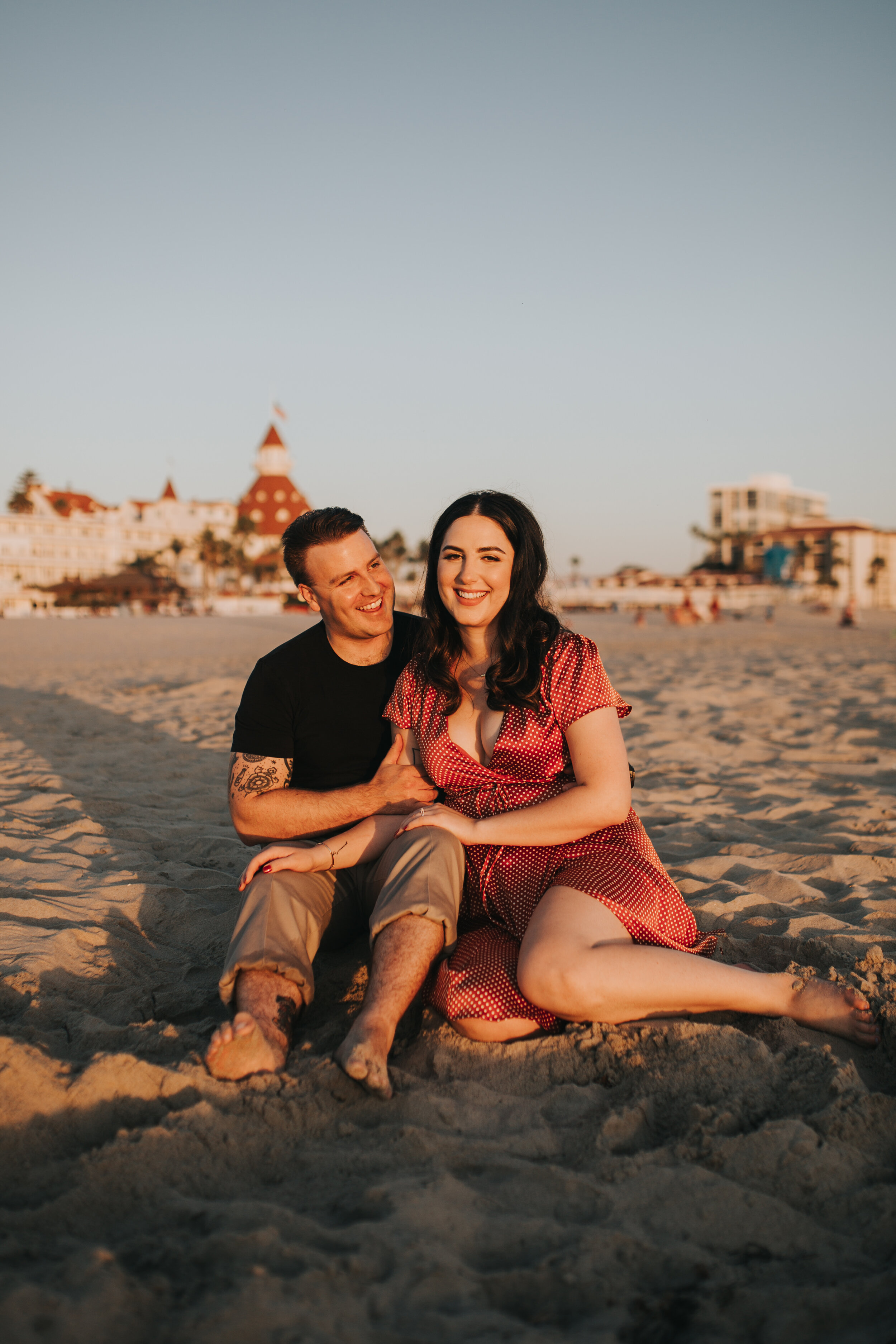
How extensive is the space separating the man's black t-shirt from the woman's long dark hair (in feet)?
1.02

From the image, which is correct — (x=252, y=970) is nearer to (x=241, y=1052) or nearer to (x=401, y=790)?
(x=241, y=1052)

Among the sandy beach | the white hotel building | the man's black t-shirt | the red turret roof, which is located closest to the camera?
the sandy beach

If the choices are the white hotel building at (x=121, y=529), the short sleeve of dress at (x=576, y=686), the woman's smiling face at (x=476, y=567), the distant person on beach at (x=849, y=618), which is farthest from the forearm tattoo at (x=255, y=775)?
the white hotel building at (x=121, y=529)

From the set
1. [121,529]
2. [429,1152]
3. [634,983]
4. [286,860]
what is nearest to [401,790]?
[286,860]

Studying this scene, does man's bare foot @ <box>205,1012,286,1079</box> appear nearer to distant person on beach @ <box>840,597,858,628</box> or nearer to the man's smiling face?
the man's smiling face

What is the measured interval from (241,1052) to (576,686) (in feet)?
4.23

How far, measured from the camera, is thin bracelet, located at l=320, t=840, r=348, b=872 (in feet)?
8.61

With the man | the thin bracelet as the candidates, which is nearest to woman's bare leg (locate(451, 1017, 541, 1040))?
the man

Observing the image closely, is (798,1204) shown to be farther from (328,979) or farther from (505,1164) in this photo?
(328,979)

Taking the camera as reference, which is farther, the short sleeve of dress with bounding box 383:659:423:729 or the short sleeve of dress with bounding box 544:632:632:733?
the short sleeve of dress with bounding box 383:659:423:729

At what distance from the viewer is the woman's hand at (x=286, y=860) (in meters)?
2.52

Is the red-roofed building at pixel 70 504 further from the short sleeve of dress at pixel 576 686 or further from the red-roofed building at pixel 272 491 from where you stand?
the short sleeve of dress at pixel 576 686

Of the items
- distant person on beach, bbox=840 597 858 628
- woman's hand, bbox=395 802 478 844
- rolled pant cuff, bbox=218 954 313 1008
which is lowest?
distant person on beach, bbox=840 597 858 628

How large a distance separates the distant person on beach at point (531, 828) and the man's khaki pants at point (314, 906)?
6cm
